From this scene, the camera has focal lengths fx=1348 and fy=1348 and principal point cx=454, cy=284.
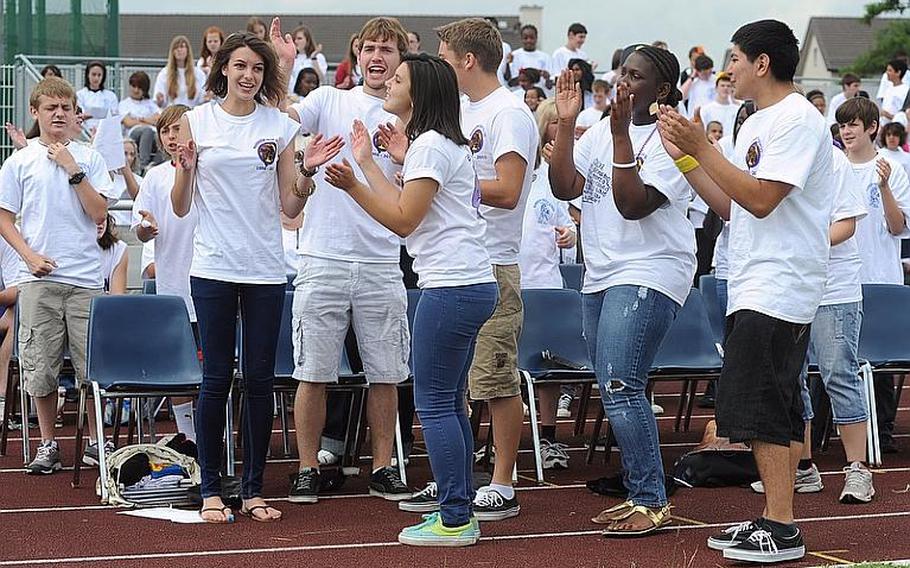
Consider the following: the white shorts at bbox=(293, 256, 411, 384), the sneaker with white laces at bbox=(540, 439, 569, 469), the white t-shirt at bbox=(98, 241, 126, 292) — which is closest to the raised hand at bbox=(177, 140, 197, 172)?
the white shorts at bbox=(293, 256, 411, 384)

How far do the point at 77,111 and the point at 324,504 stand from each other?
2.88 meters

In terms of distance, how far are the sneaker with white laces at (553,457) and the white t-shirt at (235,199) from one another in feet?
7.25

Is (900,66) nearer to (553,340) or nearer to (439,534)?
(553,340)

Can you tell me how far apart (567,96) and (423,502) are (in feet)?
6.73

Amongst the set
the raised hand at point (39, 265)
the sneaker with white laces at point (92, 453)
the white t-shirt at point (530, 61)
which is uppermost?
the white t-shirt at point (530, 61)

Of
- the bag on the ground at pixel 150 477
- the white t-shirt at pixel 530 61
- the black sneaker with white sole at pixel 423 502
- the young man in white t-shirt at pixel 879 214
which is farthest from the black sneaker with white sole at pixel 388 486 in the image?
the white t-shirt at pixel 530 61

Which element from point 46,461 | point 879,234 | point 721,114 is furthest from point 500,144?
point 721,114

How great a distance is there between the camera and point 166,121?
7820 mm

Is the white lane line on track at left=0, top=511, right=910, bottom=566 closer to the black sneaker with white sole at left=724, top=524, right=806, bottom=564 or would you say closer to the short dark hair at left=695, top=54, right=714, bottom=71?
the black sneaker with white sole at left=724, top=524, right=806, bottom=564

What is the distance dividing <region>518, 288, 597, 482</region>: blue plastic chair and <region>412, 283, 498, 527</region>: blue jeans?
2026 millimetres

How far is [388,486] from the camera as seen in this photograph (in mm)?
6773

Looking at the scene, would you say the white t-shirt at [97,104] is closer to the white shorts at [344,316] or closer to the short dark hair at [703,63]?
the short dark hair at [703,63]

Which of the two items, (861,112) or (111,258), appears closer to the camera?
(861,112)

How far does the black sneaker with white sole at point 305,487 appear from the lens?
6.62 m
